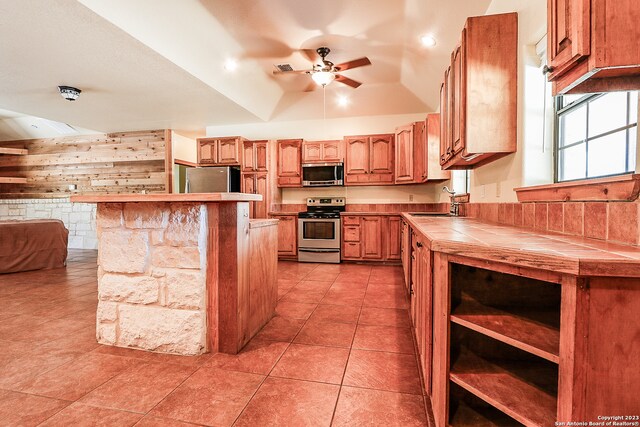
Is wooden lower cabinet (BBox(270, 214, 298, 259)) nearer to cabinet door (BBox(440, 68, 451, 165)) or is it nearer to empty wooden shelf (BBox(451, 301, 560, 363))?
cabinet door (BBox(440, 68, 451, 165))

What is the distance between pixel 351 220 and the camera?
5.25 metres

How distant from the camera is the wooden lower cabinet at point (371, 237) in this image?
5.08 meters

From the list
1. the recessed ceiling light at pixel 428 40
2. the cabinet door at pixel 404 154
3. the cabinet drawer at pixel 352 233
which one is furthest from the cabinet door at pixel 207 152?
the recessed ceiling light at pixel 428 40

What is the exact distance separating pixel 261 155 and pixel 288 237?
62.6 inches

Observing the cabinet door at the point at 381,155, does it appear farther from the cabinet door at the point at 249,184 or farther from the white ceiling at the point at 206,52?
the cabinet door at the point at 249,184

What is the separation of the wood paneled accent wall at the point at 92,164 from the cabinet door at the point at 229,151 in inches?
51.9

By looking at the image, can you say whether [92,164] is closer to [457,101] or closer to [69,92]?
[69,92]

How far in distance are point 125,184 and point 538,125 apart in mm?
7384

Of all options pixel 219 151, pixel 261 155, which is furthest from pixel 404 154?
pixel 219 151

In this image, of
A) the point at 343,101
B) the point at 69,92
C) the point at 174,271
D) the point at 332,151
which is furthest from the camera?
the point at 332,151

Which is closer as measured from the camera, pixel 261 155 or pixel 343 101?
pixel 343 101

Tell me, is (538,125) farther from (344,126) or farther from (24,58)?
(24,58)

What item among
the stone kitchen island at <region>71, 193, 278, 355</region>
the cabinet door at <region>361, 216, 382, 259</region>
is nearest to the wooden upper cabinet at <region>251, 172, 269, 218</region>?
the cabinet door at <region>361, 216, 382, 259</region>

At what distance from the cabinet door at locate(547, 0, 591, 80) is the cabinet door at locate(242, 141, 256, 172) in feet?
16.3
